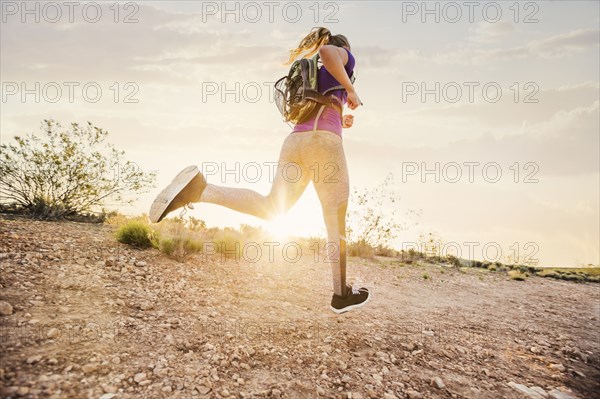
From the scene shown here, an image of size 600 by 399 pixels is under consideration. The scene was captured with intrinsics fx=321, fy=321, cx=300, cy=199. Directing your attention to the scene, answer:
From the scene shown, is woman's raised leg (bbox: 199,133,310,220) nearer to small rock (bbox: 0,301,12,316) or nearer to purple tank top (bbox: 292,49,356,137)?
purple tank top (bbox: 292,49,356,137)

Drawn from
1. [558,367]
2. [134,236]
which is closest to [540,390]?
[558,367]

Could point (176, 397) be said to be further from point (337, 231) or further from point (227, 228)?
point (227, 228)

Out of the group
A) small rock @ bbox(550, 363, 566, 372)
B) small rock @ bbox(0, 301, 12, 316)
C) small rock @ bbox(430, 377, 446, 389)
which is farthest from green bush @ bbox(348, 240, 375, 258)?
small rock @ bbox(0, 301, 12, 316)

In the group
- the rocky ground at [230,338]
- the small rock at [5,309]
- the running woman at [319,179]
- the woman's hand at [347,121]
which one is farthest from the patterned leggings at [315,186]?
the small rock at [5,309]

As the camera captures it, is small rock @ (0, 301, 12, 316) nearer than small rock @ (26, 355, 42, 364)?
No

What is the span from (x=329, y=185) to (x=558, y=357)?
10.2 ft

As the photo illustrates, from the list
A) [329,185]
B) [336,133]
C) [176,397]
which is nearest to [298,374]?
[176,397]

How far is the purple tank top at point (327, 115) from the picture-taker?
2.85m

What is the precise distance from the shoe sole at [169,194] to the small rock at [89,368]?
109cm

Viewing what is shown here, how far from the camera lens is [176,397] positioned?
1878 mm

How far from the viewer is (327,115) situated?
2.88 metres

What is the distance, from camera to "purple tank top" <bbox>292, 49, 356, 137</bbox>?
2854mm

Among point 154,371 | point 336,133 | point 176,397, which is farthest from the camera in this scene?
point 336,133

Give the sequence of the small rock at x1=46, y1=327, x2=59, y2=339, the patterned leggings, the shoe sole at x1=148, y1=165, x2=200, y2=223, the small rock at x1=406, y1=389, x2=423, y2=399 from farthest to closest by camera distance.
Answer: the patterned leggings < the shoe sole at x1=148, y1=165, x2=200, y2=223 < the small rock at x1=406, y1=389, x2=423, y2=399 < the small rock at x1=46, y1=327, x2=59, y2=339
